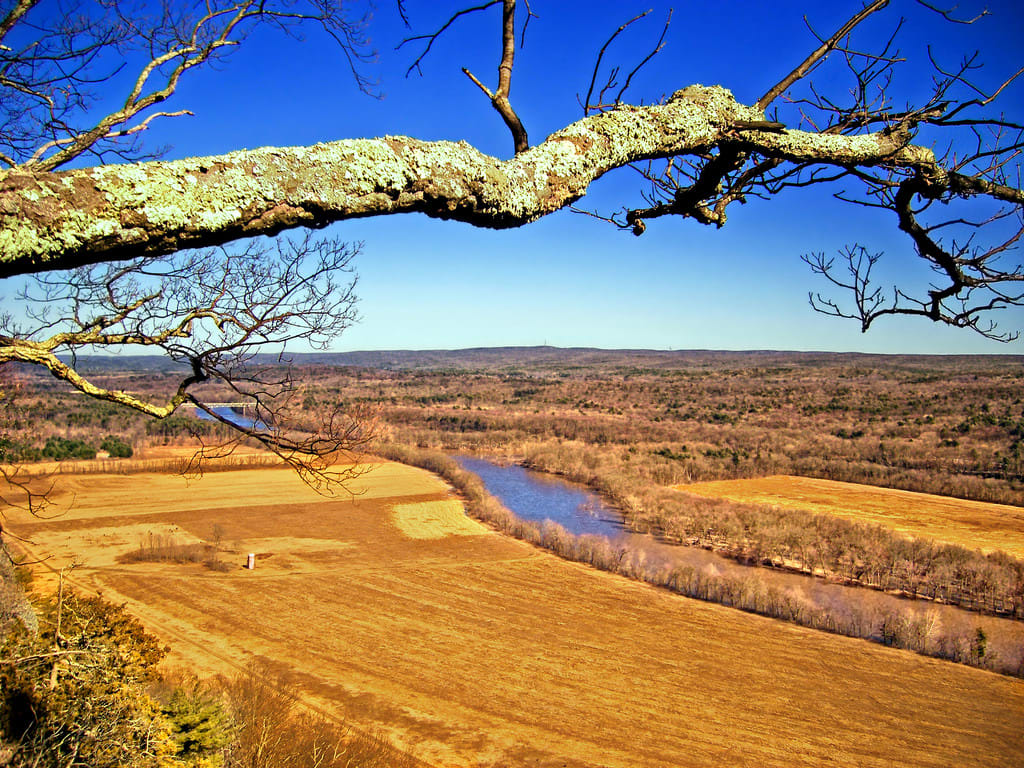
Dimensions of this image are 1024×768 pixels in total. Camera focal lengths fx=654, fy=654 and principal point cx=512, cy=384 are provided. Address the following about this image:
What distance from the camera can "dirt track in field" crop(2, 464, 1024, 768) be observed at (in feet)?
29.7

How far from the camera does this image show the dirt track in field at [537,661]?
9.05 m

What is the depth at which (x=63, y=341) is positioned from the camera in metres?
5.00

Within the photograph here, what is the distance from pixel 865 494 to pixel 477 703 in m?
21.9

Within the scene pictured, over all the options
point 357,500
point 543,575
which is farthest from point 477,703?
point 357,500

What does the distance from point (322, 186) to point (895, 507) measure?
1067 inches

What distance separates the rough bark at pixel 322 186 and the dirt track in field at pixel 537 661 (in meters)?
8.32

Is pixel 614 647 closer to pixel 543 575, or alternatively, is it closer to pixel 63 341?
pixel 543 575

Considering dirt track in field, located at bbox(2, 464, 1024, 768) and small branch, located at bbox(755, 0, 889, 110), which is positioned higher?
small branch, located at bbox(755, 0, 889, 110)

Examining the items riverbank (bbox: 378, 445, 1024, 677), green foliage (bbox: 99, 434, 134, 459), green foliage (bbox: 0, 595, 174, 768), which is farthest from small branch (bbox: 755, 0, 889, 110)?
green foliage (bbox: 99, 434, 134, 459)

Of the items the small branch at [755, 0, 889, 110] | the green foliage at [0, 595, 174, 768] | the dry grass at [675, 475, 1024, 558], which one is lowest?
the dry grass at [675, 475, 1024, 558]

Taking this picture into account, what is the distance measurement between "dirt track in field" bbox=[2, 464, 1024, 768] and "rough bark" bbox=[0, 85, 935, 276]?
8.32 meters

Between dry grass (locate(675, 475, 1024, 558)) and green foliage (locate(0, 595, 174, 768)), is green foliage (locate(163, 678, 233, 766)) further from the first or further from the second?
dry grass (locate(675, 475, 1024, 558))

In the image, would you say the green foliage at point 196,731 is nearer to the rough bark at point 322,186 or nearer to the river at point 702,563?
the rough bark at point 322,186

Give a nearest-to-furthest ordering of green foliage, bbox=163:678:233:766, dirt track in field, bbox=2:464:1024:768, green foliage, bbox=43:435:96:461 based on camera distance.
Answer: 1. green foliage, bbox=163:678:233:766
2. dirt track in field, bbox=2:464:1024:768
3. green foliage, bbox=43:435:96:461
